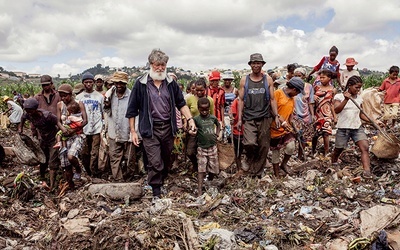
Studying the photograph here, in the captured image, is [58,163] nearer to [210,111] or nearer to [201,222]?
[210,111]

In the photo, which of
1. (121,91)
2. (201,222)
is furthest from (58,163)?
(201,222)

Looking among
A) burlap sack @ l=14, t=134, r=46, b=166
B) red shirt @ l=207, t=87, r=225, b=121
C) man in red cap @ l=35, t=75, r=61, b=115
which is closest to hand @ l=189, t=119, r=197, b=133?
red shirt @ l=207, t=87, r=225, b=121

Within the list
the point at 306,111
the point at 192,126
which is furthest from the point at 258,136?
the point at 306,111

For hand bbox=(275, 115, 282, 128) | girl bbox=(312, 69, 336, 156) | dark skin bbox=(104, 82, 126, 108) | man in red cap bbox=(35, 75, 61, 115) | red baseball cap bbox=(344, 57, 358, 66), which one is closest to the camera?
hand bbox=(275, 115, 282, 128)

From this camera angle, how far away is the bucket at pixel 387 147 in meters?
5.66

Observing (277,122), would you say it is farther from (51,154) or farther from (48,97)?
(48,97)

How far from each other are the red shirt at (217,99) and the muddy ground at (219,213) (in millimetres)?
1003

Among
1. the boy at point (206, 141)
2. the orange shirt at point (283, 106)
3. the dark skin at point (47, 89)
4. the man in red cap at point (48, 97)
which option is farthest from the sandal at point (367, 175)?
the dark skin at point (47, 89)

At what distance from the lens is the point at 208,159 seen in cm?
534

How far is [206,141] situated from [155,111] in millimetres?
965

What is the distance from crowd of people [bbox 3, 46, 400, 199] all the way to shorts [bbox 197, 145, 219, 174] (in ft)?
0.05

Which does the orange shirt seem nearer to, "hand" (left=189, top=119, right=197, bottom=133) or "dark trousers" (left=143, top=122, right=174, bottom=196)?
"hand" (left=189, top=119, right=197, bottom=133)

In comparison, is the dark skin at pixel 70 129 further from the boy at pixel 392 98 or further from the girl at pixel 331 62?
the boy at pixel 392 98

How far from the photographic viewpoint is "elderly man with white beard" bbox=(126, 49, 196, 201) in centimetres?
462
